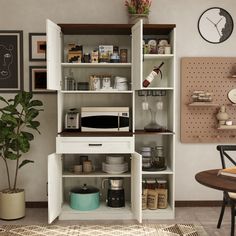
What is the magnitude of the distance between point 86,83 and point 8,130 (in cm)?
92

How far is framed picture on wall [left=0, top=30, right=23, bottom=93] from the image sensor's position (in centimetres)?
429

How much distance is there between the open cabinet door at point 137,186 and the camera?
3682 millimetres

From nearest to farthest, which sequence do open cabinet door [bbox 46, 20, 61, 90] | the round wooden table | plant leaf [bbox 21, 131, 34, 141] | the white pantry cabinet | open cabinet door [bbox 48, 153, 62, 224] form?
1. the round wooden table
2. open cabinet door [bbox 46, 20, 61, 90]
3. open cabinet door [bbox 48, 153, 62, 224]
4. the white pantry cabinet
5. plant leaf [bbox 21, 131, 34, 141]

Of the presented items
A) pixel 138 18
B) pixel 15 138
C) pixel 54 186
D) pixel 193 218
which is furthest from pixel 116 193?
pixel 138 18

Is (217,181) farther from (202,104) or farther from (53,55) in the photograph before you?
(53,55)

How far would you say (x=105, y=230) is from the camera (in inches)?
144

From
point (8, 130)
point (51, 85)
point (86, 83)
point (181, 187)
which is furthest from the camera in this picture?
point (181, 187)

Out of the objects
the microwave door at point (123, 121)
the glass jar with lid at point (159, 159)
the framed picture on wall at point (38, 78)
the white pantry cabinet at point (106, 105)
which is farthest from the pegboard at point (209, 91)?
the framed picture on wall at point (38, 78)

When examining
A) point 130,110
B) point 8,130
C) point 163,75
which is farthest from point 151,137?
point 8,130

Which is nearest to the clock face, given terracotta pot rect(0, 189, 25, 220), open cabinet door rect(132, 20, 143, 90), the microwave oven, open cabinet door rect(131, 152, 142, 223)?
open cabinet door rect(132, 20, 143, 90)

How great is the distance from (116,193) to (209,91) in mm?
1489

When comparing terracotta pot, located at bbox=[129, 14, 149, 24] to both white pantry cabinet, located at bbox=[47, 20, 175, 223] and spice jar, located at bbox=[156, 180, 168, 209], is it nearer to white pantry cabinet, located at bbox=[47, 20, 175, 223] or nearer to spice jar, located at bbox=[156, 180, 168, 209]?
white pantry cabinet, located at bbox=[47, 20, 175, 223]

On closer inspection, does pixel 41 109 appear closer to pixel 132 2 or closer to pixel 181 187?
pixel 132 2

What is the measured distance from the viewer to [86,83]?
13.7 feet
